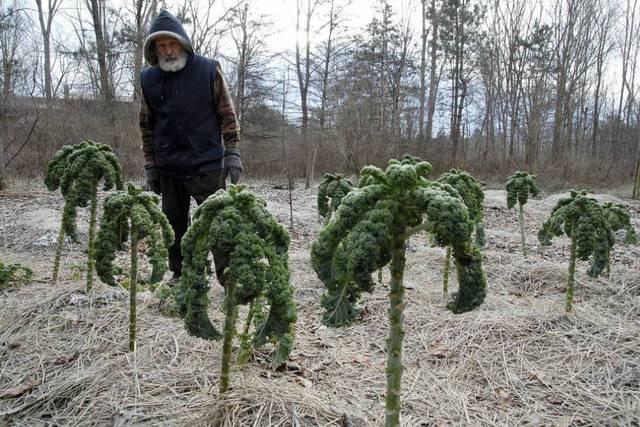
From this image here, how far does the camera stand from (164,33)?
3230mm

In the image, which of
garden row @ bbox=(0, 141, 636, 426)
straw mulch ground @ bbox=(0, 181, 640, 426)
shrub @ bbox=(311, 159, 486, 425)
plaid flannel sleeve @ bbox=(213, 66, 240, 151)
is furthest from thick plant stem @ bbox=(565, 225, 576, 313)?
plaid flannel sleeve @ bbox=(213, 66, 240, 151)

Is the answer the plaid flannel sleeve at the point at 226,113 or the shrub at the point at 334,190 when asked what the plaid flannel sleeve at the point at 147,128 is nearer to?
the plaid flannel sleeve at the point at 226,113

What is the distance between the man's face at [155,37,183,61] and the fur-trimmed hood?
4 cm

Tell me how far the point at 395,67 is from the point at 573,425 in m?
18.6

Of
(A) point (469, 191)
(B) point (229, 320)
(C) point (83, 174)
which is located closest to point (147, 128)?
(C) point (83, 174)

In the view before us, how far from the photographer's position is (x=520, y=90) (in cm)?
1720

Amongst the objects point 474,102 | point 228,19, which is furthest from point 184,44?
point 474,102

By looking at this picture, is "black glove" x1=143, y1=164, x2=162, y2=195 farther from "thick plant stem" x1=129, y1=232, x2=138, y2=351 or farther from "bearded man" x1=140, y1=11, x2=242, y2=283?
"thick plant stem" x1=129, y1=232, x2=138, y2=351

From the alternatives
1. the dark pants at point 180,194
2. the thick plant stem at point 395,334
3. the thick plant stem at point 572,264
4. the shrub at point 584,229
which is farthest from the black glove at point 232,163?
the thick plant stem at point 572,264

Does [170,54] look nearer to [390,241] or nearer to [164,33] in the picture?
[164,33]

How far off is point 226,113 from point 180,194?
2.57ft

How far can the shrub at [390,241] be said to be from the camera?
1239mm

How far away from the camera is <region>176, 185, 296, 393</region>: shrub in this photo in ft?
5.19

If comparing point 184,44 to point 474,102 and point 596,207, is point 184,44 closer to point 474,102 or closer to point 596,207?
point 596,207
